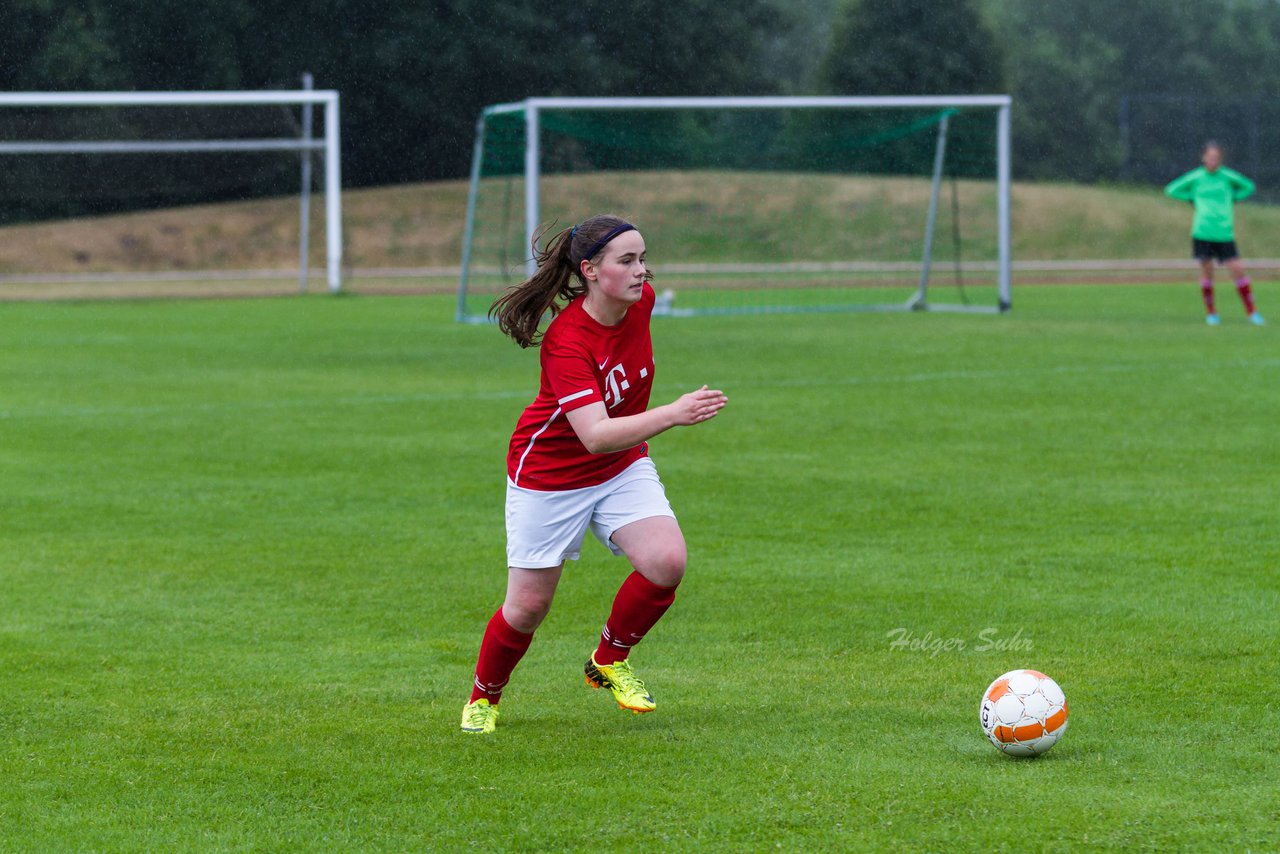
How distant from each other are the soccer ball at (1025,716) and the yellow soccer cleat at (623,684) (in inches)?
42.2

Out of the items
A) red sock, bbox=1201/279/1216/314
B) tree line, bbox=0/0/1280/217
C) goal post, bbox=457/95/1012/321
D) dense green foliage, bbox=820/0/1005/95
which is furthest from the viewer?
dense green foliage, bbox=820/0/1005/95

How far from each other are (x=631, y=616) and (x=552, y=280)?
1.05 m

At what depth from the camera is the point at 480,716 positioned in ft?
16.4

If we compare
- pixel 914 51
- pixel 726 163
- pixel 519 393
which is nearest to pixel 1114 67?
pixel 914 51

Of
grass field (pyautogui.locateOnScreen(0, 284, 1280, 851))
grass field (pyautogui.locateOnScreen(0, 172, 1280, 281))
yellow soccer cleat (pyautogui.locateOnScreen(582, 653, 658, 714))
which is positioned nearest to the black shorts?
grass field (pyautogui.locateOnScreen(0, 284, 1280, 851))

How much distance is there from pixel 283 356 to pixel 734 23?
1512 inches

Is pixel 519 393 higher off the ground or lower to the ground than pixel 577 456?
lower

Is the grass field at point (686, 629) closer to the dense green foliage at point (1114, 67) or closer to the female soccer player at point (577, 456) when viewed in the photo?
the female soccer player at point (577, 456)

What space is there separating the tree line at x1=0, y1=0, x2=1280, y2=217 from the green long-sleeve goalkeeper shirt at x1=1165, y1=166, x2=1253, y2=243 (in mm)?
25387

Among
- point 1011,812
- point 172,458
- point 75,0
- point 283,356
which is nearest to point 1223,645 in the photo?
point 1011,812

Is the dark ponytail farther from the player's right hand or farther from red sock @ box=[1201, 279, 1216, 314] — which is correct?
red sock @ box=[1201, 279, 1216, 314]

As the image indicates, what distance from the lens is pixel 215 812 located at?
14.0 feet

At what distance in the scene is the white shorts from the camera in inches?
195

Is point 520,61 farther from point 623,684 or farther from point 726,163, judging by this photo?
point 623,684
